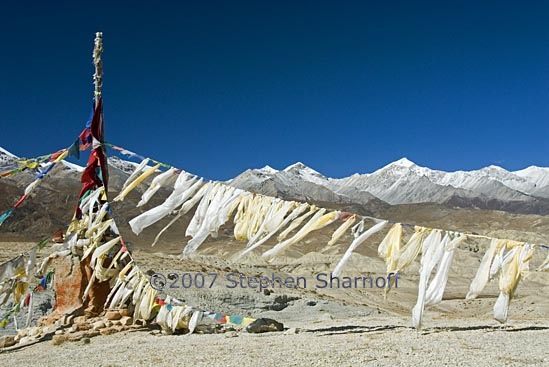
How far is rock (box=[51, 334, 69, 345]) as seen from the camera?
9406mm

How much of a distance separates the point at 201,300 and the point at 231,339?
7593 mm

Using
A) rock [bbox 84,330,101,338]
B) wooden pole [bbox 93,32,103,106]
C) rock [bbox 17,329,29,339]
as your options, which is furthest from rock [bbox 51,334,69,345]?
wooden pole [bbox 93,32,103,106]

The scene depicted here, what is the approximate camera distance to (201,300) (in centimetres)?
1669

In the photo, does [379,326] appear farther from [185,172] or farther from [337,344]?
[185,172]

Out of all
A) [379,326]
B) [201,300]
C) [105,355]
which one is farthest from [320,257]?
[105,355]

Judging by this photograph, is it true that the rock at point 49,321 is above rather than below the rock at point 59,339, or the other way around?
above

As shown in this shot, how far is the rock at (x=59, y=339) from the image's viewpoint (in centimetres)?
941

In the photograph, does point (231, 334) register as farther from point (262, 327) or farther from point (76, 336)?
point (76, 336)

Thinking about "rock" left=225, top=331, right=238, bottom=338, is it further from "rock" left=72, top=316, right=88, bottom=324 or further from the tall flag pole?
the tall flag pole

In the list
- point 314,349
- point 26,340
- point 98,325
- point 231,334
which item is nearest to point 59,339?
point 98,325

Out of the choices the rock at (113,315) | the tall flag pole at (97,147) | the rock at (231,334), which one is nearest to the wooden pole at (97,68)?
the tall flag pole at (97,147)

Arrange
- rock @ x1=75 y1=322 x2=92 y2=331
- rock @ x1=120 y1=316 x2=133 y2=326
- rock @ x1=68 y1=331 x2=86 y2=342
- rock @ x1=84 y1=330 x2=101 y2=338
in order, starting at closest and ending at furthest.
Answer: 1. rock @ x1=68 y1=331 x2=86 y2=342
2. rock @ x1=84 y1=330 x2=101 y2=338
3. rock @ x1=75 y1=322 x2=92 y2=331
4. rock @ x1=120 y1=316 x2=133 y2=326

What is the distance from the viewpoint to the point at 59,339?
945 centimetres

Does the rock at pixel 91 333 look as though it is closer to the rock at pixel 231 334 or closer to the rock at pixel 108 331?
the rock at pixel 108 331
